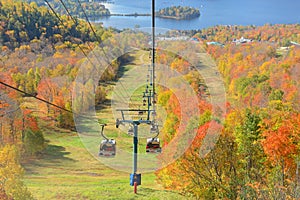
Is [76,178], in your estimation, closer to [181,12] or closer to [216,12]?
[181,12]

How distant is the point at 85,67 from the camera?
3288 cm

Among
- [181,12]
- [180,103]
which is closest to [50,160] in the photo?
[180,103]

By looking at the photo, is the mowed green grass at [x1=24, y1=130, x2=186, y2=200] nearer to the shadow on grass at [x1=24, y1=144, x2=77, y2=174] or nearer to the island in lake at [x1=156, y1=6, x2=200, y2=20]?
the shadow on grass at [x1=24, y1=144, x2=77, y2=174]

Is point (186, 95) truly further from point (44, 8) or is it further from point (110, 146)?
point (44, 8)

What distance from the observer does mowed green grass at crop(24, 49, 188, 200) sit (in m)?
13.5

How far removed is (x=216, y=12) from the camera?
2483 inches

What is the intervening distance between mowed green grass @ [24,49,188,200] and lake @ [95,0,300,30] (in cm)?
2005

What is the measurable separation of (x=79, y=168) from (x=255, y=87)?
17560 mm

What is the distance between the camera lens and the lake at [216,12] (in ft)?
145

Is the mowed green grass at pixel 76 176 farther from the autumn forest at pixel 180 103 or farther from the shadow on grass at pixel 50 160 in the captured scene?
the autumn forest at pixel 180 103

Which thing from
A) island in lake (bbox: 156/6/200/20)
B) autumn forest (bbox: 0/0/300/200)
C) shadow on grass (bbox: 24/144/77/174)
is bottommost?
shadow on grass (bbox: 24/144/77/174)

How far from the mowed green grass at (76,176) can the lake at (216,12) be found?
65.8ft

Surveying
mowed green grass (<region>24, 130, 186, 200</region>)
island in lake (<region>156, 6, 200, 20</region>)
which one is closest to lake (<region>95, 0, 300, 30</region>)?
island in lake (<region>156, 6, 200, 20</region>)

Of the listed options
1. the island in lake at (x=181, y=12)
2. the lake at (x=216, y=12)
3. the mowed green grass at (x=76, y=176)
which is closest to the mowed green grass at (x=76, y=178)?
the mowed green grass at (x=76, y=176)
